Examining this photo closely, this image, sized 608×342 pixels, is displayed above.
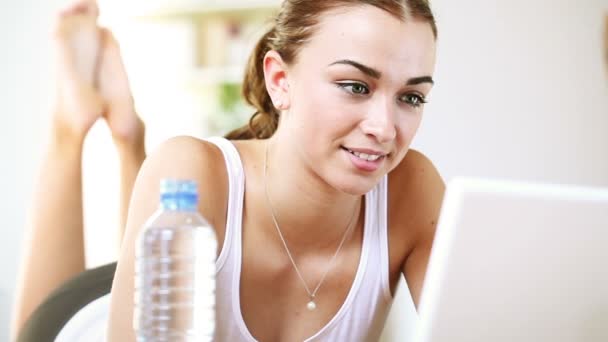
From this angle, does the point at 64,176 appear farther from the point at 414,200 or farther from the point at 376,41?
the point at 376,41

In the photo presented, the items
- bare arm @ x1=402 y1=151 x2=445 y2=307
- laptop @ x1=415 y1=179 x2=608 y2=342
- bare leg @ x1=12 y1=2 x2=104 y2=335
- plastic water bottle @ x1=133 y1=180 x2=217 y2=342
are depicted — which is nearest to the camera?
laptop @ x1=415 y1=179 x2=608 y2=342

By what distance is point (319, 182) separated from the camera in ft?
4.04

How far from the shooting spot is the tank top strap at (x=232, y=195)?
119cm

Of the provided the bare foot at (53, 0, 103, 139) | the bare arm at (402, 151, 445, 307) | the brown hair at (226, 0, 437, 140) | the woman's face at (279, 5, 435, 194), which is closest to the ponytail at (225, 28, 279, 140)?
the brown hair at (226, 0, 437, 140)

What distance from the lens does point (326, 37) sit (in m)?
1.10

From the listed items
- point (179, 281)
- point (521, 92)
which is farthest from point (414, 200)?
point (521, 92)

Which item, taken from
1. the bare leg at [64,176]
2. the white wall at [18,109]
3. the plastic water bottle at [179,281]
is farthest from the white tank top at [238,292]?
the white wall at [18,109]

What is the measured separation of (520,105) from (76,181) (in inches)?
54.7

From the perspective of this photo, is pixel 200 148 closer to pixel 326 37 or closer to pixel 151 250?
pixel 151 250

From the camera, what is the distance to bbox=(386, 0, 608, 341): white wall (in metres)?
1.91

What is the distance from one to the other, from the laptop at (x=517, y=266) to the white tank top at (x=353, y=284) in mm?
673

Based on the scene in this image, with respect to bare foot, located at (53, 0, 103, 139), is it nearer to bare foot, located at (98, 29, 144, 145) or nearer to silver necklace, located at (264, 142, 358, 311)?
bare foot, located at (98, 29, 144, 145)

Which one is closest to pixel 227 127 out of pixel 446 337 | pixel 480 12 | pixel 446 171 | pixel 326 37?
pixel 446 171

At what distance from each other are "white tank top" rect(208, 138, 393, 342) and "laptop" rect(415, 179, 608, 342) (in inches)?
26.5
